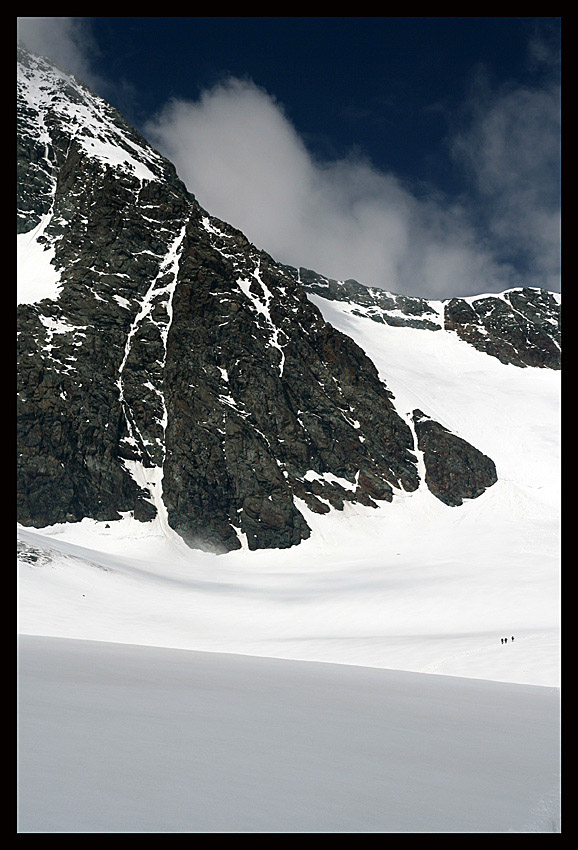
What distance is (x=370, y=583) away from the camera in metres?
48.3

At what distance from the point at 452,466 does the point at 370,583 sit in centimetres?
3939

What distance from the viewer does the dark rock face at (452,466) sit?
3182 inches

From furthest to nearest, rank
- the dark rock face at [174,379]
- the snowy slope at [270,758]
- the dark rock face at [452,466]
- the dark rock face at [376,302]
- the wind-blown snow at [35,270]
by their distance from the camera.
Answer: the dark rock face at [376,302], the dark rock face at [452,466], the wind-blown snow at [35,270], the dark rock face at [174,379], the snowy slope at [270,758]

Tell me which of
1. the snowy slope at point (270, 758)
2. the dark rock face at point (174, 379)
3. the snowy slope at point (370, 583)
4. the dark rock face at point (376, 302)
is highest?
the dark rock face at point (376, 302)

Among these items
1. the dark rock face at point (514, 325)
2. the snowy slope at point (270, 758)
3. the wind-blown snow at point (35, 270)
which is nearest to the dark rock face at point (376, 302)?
the dark rock face at point (514, 325)

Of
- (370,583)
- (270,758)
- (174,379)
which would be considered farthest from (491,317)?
(270,758)

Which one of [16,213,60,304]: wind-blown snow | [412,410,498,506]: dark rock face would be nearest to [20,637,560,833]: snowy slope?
[412,410,498,506]: dark rock face

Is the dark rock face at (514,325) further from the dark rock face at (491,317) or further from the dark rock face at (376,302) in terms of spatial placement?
the dark rock face at (376,302)

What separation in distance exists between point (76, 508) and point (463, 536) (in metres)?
44.6

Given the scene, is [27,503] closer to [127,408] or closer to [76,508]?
[76,508]

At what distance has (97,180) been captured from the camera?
3647 inches

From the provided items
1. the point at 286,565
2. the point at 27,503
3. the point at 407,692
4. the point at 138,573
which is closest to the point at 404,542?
the point at 286,565

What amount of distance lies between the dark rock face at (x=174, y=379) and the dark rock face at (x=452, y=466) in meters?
2.80

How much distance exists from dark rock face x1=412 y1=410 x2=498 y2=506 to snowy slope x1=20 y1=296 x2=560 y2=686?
5.51 ft
